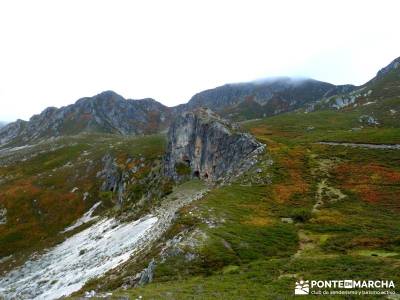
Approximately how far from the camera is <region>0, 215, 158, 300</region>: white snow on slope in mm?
46812

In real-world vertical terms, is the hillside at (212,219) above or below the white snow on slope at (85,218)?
above

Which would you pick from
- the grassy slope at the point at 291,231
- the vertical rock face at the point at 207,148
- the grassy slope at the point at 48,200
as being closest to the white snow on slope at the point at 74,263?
the grassy slope at the point at 48,200

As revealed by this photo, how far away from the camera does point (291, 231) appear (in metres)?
40.9

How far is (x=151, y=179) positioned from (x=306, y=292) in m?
79.0

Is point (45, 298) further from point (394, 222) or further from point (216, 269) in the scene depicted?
point (394, 222)

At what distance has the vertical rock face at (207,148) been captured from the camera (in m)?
75.3

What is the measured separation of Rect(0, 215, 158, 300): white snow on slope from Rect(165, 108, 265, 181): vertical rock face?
20450 millimetres
